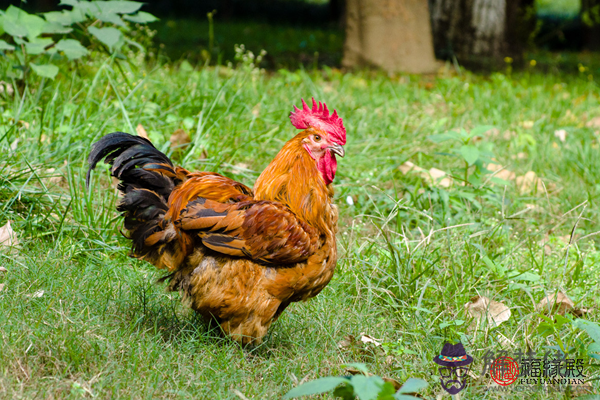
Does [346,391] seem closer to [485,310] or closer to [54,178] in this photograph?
[485,310]

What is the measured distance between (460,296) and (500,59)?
649 cm

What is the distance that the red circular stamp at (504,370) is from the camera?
2424 mm

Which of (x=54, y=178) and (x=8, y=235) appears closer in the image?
(x=8, y=235)

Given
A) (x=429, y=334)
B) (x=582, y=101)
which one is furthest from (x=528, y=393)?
(x=582, y=101)

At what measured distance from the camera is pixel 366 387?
153cm

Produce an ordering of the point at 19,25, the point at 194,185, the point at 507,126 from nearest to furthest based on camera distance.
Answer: the point at 194,185, the point at 19,25, the point at 507,126

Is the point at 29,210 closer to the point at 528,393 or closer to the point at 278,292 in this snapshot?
the point at 278,292

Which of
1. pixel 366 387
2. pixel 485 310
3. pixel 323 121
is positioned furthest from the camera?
pixel 485 310

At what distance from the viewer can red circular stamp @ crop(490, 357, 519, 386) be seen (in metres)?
2.42

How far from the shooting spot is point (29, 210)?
129 inches

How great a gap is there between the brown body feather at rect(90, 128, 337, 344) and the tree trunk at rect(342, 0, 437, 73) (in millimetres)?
5350

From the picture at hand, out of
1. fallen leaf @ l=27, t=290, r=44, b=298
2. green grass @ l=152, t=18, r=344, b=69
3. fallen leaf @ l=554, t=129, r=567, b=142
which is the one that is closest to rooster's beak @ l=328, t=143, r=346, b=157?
fallen leaf @ l=27, t=290, r=44, b=298

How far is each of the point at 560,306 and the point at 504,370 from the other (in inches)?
27.4

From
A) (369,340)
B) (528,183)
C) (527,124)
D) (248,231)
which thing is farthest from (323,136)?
(527,124)
